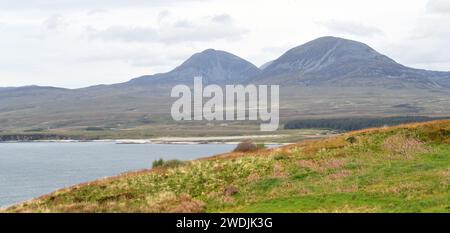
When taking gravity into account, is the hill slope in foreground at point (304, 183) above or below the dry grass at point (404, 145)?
below

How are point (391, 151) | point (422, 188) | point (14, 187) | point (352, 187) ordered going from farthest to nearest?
point (14, 187), point (391, 151), point (352, 187), point (422, 188)

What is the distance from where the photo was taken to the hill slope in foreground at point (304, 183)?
3098cm

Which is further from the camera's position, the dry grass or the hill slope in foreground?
the dry grass

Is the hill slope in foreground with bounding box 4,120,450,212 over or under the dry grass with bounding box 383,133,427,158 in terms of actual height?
under

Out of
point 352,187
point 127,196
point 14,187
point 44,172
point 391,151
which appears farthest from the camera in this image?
point 44,172

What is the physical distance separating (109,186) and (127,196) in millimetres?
3599

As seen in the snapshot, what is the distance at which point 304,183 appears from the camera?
36812 mm

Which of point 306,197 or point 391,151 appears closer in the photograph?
point 306,197

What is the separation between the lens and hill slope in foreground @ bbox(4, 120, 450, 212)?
3098 centimetres

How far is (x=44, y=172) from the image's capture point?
5157 inches

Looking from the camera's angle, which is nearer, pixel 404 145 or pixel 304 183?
pixel 304 183

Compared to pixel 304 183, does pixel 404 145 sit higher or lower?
higher

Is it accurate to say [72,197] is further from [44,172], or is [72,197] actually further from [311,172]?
[44,172]
